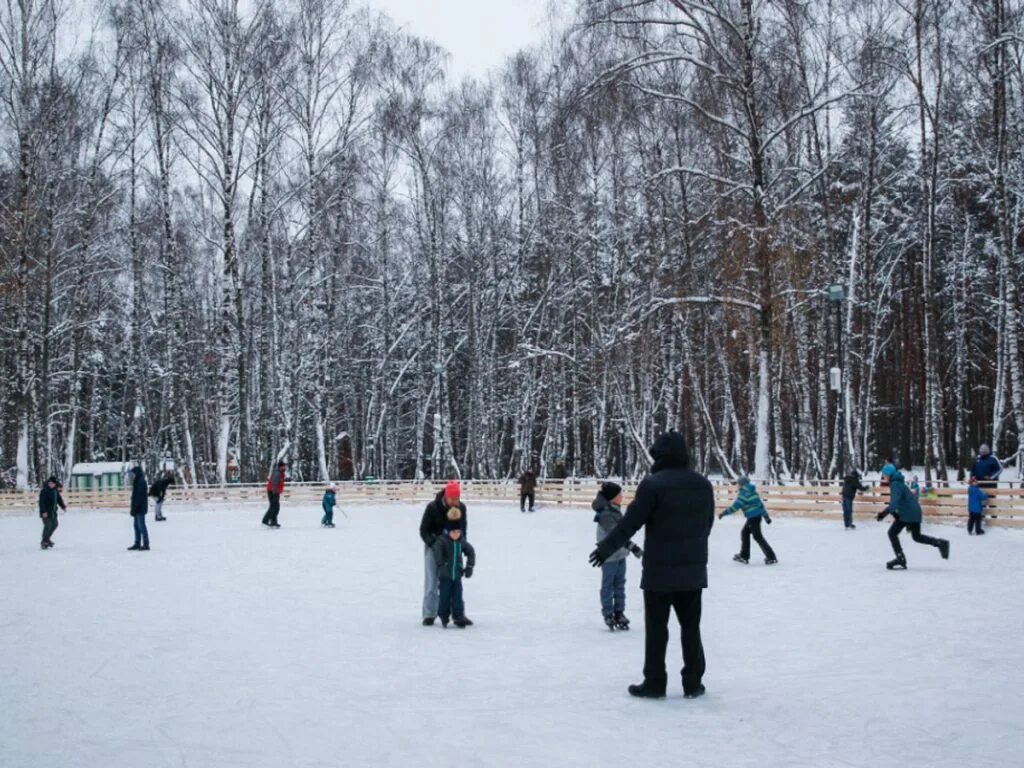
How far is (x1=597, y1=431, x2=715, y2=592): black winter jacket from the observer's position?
250 inches

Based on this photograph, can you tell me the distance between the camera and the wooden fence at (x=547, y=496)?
71.8 feet

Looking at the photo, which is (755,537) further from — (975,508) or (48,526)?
(48,526)

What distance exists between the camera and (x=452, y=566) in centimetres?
976

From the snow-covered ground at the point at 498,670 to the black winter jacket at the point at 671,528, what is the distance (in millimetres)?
837

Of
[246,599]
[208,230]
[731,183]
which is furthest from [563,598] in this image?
[208,230]

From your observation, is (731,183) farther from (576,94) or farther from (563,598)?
(563,598)

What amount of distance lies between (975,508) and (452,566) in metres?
13.6

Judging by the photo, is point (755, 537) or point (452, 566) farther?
point (755, 537)

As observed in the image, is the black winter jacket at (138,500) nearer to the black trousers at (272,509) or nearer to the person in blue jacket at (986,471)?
the black trousers at (272,509)

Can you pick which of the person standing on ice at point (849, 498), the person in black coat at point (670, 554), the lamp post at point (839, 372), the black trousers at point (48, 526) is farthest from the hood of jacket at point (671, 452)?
the person standing on ice at point (849, 498)

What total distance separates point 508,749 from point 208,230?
39339 mm

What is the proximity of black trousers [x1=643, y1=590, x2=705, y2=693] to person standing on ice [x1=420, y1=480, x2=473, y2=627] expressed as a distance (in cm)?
348

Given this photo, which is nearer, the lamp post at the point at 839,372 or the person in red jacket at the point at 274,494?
the lamp post at the point at 839,372

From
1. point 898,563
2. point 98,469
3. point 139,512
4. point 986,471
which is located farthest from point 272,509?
point 98,469
